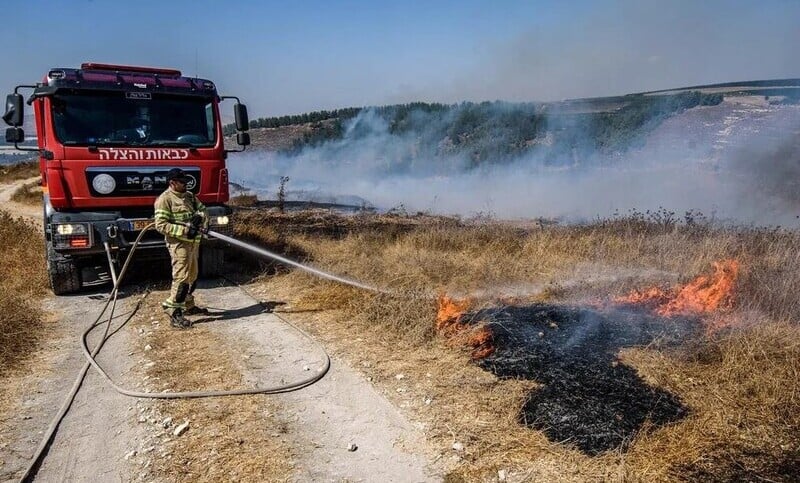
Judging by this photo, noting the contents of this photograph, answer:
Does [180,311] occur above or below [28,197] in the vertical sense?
below

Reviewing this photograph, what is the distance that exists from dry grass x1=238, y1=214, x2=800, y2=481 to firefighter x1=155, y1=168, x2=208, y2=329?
1.34 m

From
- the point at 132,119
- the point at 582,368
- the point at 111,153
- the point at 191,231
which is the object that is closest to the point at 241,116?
the point at 132,119

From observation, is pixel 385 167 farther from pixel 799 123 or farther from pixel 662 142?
pixel 799 123

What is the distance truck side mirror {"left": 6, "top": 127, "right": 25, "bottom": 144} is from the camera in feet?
21.6

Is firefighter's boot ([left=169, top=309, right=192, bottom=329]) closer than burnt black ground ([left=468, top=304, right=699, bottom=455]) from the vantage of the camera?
No

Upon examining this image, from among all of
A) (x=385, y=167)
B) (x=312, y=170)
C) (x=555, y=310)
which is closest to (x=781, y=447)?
(x=555, y=310)

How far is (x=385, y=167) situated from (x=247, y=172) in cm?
945

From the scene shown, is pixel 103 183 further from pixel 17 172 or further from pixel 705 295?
pixel 17 172

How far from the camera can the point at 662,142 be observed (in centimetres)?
2178

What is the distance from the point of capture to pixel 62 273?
6.98m

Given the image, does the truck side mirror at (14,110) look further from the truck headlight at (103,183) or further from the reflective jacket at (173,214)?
the reflective jacket at (173,214)

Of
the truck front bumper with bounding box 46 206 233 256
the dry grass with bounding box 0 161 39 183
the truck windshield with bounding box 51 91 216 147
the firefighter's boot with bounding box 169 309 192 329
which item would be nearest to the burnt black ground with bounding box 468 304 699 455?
the firefighter's boot with bounding box 169 309 192 329

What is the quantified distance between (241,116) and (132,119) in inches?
58.5

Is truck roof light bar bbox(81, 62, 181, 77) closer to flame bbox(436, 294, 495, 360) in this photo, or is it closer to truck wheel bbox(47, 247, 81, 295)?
truck wheel bbox(47, 247, 81, 295)
